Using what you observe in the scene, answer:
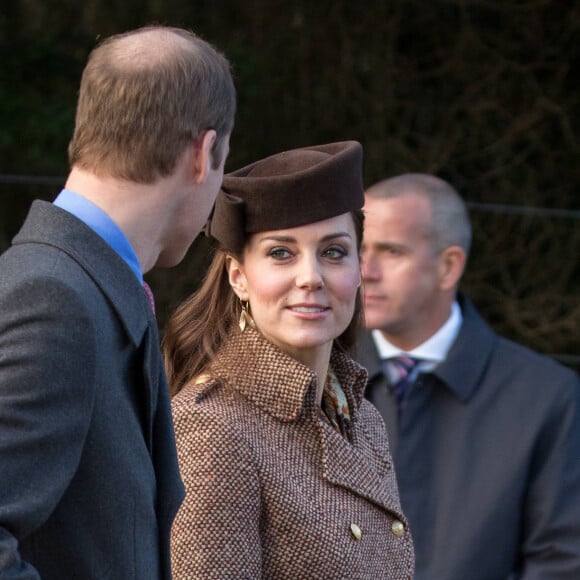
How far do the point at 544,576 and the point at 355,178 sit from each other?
150 centimetres

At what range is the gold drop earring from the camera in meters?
2.22

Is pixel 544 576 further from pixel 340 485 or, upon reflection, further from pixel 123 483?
pixel 123 483

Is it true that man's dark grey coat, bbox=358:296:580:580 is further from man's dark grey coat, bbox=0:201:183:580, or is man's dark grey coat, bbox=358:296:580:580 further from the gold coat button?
man's dark grey coat, bbox=0:201:183:580

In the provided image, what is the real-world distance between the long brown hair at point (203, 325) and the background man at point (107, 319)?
0.59 metres

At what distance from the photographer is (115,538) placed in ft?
4.85

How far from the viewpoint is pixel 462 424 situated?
3.43 m

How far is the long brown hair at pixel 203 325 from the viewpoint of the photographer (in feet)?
7.32

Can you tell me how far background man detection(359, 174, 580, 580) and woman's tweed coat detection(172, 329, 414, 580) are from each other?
3.64 feet

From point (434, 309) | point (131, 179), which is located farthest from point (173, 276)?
point (131, 179)

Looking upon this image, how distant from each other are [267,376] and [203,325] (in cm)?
20

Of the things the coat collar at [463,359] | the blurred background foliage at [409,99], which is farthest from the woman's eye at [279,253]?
the blurred background foliage at [409,99]

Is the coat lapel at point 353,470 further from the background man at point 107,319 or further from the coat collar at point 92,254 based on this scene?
the coat collar at point 92,254

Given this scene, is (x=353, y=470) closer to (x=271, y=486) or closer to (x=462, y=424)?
(x=271, y=486)

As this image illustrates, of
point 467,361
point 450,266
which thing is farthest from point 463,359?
point 450,266
